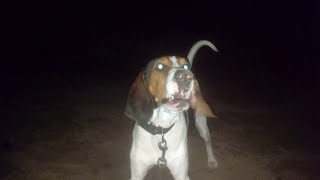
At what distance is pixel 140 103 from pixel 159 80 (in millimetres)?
316

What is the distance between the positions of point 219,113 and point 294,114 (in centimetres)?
138

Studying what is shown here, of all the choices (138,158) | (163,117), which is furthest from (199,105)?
(138,158)

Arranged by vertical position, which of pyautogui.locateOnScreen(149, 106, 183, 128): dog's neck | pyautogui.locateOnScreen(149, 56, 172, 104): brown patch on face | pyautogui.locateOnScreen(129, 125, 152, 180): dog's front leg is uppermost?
pyautogui.locateOnScreen(149, 56, 172, 104): brown patch on face

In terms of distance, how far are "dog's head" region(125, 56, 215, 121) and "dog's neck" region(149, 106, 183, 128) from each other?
0.24 feet

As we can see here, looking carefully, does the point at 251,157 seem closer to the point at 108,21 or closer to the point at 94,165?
the point at 94,165

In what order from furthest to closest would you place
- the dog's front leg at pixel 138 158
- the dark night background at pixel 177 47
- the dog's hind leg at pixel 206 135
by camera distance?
the dark night background at pixel 177 47 → the dog's hind leg at pixel 206 135 → the dog's front leg at pixel 138 158

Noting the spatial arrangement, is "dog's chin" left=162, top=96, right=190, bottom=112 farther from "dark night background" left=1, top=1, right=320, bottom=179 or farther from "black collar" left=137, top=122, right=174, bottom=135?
"dark night background" left=1, top=1, right=320, bottom=179

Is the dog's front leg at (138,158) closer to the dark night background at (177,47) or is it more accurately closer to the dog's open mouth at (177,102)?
the dog's open mouth at (177,102)

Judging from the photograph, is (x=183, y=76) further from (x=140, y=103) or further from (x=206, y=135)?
(x=206, y=135)

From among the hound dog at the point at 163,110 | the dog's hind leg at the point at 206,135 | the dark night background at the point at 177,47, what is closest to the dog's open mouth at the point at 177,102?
the hound dog at the point at 163,110

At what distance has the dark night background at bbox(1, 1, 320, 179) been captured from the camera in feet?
33.2

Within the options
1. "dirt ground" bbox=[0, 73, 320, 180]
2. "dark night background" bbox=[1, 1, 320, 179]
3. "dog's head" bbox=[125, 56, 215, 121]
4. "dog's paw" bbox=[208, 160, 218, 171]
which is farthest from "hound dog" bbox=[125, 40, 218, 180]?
"dark night background" bbox=[1, 1, 320, 179]

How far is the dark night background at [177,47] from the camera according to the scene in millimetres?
10133

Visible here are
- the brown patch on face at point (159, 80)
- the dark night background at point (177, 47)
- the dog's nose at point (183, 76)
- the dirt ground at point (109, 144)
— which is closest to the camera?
the dog's nose at point (183, 76)
